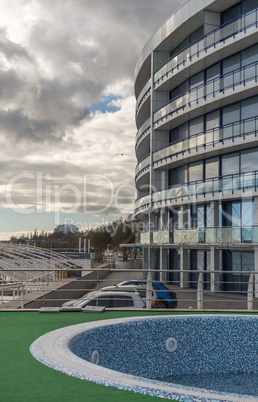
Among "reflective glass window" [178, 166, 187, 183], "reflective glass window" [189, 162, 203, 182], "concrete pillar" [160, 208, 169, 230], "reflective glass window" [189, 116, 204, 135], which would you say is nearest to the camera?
"reflective glass window" [189, 162, 203, 182]

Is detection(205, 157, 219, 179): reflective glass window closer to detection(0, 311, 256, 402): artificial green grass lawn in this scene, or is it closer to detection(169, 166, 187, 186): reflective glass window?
detection(169, 166, 187, 186): reflective glass window

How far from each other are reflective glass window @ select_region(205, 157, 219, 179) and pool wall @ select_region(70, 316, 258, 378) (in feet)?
76.3

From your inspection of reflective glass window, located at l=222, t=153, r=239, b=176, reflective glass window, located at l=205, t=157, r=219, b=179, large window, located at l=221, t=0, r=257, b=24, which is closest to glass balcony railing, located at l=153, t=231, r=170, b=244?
reflective glass window, located at l=205, t=157, r=219, b=179

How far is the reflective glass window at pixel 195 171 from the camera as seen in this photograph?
3359cm

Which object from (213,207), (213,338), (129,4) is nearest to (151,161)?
(213,207)

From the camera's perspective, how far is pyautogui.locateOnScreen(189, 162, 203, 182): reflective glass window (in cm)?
3359

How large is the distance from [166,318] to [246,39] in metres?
24.3

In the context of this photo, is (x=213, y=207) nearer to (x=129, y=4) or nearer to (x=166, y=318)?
(x=129, y=4)

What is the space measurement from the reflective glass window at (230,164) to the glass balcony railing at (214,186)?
695mm

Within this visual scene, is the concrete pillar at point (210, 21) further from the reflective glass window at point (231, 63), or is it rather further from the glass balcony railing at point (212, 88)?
the glass balcony railing at point (212, 88)

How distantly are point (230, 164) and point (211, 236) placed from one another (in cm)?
558

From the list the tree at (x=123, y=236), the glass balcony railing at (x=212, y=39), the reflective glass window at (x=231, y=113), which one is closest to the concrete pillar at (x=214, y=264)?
the reflective glass window at (x=231, y=113)

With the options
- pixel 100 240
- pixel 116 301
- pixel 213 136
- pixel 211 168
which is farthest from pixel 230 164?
pixel 100 240

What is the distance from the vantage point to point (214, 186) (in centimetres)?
3006
